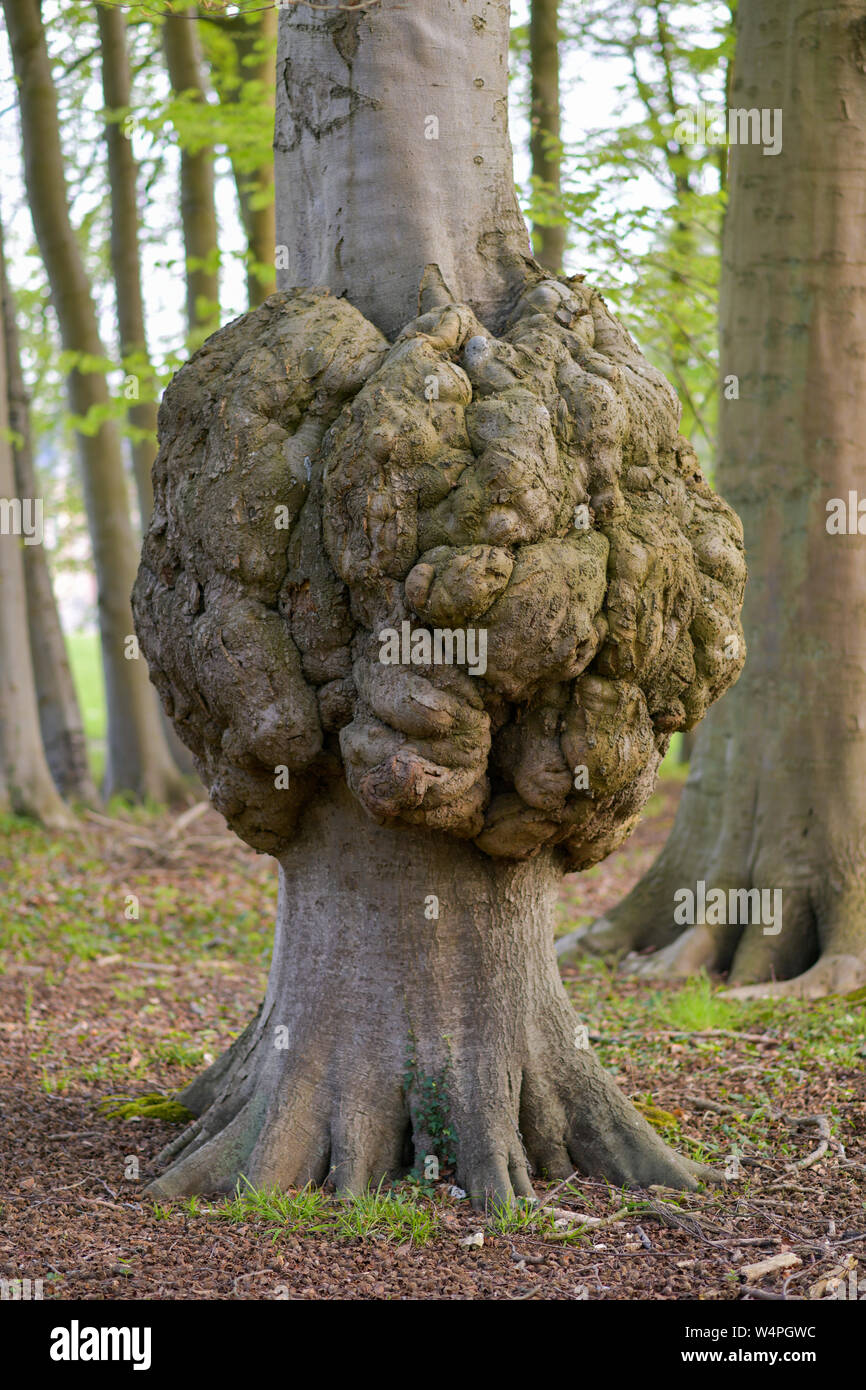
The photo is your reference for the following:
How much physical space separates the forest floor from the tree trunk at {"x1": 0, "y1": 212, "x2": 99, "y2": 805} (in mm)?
4926

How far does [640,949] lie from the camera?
721 centimetres

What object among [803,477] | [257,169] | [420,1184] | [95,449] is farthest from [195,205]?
[420,1184]

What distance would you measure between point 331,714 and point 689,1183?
1917 mm

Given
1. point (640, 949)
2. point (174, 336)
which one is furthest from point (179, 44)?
point (640, 949)

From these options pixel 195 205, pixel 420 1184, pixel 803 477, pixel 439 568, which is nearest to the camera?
pixel 439 568

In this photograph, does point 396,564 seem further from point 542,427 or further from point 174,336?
point 174,336

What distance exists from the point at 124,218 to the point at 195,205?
2.47 ft

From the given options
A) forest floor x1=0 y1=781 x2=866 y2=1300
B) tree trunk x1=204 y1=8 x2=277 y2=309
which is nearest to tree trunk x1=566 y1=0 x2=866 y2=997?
forest floor x1=0 y1=781 x2=866 y2=1300

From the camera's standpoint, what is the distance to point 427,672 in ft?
11.1

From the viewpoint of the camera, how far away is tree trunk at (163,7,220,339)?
1158cm

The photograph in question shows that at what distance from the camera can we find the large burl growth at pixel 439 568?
3.36m

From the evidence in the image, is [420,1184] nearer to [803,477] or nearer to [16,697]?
[803,477]

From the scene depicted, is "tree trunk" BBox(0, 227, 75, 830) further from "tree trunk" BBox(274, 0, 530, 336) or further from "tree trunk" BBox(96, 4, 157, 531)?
"tree trunk" BBox(274, 0, 530, 336)

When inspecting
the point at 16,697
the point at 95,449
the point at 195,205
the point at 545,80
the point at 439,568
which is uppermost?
the point at 545,80
